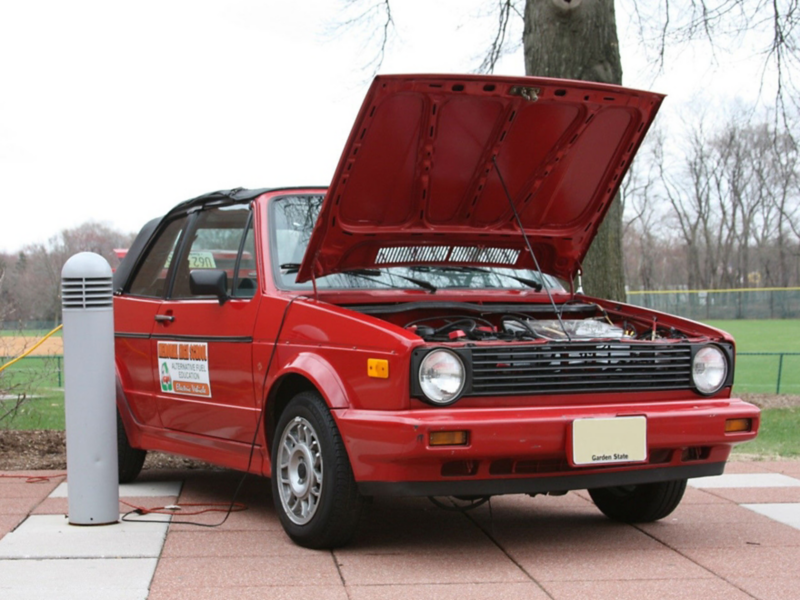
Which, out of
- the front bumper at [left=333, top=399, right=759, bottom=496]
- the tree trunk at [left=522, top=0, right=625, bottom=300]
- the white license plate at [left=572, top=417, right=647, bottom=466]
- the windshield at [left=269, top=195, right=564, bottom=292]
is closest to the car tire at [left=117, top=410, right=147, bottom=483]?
the windshield at [left=269, top=195, right=564, bottom=292]

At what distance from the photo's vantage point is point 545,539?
515 cm

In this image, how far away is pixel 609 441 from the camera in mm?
4547

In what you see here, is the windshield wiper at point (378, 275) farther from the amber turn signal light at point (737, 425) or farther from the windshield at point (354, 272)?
the amber turn signal light at point (737, 425)

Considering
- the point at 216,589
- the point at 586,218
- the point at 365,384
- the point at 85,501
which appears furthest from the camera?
the point at 586,218

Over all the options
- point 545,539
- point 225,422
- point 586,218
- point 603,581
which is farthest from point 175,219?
point 603,581

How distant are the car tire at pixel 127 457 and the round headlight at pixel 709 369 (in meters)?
3.69

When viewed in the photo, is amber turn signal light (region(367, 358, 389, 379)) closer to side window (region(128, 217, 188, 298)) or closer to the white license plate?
the white license plate

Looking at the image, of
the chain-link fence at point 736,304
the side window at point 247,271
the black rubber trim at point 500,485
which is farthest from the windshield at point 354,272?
the chain-link fence at point 736,304

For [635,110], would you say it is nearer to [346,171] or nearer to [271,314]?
[346,171]

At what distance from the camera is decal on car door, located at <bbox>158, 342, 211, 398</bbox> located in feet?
19.0

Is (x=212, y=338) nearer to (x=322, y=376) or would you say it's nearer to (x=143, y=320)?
(x=143, y=320)

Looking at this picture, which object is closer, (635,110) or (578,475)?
(578,475)

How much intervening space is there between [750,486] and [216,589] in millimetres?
4126

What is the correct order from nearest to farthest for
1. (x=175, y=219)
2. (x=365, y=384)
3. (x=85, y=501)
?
1. (x=365, y=384)
2. (x=85, y=501)
3. (x=175, y=219)
